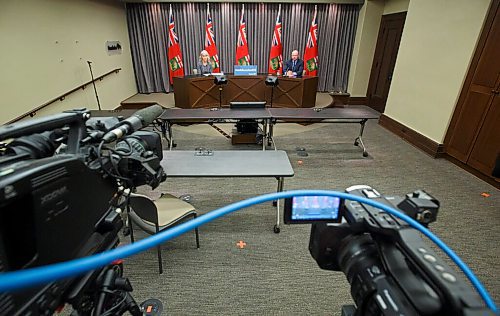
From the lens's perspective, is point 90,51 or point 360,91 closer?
point 90,51

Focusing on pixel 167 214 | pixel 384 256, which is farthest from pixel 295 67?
pixel 384 256

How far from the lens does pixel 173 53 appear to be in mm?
6461

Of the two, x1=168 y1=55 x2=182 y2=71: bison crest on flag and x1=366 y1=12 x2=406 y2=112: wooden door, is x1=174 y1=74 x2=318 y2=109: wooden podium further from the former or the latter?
x1=366 y1=12 x2=406 y2=112: wooden door

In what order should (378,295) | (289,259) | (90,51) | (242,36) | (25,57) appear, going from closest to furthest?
1. (378,295)
2. (289,259)
3. (25,57)
4. (90,51)
5. (242,36)

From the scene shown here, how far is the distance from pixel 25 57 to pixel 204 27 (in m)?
4.26

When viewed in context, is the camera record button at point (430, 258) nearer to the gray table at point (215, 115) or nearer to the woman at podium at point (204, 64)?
the gray table at point (215, 115)

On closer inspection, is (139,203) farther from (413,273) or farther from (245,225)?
(413,273)

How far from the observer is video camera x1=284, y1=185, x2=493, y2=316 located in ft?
1.31

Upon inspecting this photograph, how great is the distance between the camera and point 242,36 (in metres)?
6.32

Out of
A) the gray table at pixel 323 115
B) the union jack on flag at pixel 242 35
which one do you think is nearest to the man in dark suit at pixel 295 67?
the union jack on flag at pixel 242 35

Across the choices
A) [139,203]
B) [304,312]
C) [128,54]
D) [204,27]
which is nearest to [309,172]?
[304,312]

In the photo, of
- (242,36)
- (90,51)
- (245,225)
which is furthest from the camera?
(242,36)

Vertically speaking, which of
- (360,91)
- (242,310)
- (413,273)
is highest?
(413,273)

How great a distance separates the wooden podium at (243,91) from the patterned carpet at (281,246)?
213 centimetres
